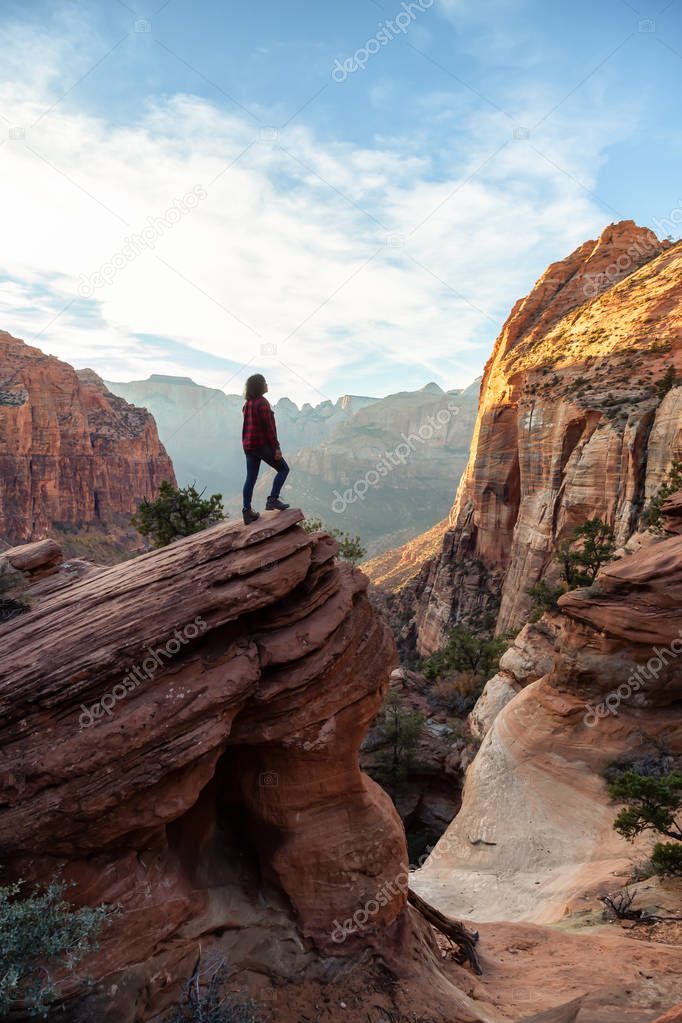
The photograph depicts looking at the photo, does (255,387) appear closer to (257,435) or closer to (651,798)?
(257,435)

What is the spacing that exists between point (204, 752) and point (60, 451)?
85291 millimetres

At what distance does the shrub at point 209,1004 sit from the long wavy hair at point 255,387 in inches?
323

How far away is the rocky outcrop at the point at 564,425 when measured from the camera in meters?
38.1

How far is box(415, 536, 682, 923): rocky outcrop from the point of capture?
1572cm

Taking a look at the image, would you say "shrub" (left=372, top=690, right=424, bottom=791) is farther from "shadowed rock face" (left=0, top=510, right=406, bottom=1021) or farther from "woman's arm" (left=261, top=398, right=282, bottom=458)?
"woman's arm" (left=261, top=398, right=282, bottom=458)

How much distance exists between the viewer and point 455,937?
10.5m

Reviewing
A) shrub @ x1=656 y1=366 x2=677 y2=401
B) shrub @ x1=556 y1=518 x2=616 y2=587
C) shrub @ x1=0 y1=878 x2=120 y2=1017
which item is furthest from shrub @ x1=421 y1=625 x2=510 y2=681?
shrub @ x1=0 y1=878 x2=120 y2=1017

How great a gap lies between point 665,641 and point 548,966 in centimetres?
1144

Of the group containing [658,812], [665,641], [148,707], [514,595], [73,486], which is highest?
[73,486]

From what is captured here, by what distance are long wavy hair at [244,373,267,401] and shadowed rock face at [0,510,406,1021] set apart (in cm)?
213

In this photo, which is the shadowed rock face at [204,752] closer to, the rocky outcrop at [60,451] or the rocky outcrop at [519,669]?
the rocky outcrop at [519,669]

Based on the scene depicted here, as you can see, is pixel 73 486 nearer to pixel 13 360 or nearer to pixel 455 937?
pixel 13 360

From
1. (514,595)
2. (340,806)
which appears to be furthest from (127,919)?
(514,595)

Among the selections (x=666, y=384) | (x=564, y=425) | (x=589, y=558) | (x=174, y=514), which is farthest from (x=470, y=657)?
(x=174, y=514)
